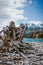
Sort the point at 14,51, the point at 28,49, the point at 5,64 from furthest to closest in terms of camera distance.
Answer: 1. the point at 28,49
2. the point at 14,51
3. the point at 5,64

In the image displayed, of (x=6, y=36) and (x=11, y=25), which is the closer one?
(x=6, y=36)

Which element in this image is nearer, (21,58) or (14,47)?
(21,58)

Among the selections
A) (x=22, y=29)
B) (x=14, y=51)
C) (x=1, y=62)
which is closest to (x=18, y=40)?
(x=22, y=29)

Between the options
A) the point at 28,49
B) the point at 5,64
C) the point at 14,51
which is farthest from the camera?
the point at 28,49

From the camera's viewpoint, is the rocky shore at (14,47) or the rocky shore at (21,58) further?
the rocky shore at (14,47)

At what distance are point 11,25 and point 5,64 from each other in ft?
13.5

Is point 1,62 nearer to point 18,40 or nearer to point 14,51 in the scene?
point 14,51

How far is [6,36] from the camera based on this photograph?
9.62 meters

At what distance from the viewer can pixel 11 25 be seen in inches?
416

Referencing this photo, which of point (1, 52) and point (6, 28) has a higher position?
point (6, 28)

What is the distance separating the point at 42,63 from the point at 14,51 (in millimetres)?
2537

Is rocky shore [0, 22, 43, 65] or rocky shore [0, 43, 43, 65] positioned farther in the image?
rocky shore [0, 22, 43, 65]

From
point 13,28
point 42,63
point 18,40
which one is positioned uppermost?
point 13,28

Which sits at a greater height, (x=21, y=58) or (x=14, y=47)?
(x=14, y=47)
